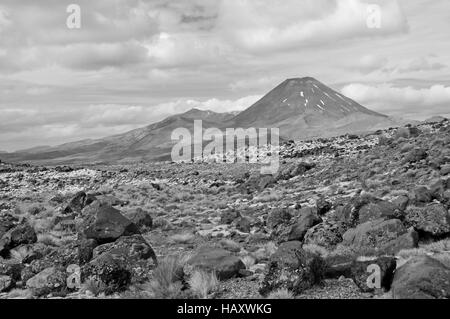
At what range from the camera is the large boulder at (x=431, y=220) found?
13.6 m

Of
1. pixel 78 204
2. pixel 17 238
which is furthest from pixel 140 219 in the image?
pixel 78 204

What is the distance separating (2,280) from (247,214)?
16478mm

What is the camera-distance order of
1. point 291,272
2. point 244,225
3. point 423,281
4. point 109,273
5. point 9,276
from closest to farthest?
point 423,281, point 291,272, point 109,273, point 9,276, point 244,225

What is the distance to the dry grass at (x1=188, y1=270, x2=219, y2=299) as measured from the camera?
10.1 metres

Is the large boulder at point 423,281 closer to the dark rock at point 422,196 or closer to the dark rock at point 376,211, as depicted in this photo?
the dark rock at point 376,211

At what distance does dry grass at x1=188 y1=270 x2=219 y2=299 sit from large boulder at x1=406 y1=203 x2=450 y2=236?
6.87 m

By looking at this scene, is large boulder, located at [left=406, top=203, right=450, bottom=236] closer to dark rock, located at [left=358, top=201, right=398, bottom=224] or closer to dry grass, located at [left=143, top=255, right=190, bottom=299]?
dark rock, located at [left=358, top=201, right=398, bottom=224]

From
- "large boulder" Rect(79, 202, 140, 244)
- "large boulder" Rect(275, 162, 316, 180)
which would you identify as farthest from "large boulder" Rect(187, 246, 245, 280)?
"large boulder" Rect(275, 162, 316, 180)

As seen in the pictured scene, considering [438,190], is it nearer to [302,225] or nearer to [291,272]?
[302,225]

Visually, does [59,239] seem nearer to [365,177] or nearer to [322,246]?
[322,246]

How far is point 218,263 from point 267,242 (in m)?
6.40

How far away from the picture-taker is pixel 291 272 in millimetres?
10102

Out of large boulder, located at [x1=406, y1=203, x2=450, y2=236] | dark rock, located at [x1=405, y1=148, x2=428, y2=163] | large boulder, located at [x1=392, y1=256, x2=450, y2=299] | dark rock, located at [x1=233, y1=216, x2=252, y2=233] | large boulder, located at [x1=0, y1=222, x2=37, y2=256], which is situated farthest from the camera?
dark rock, located at [x1=405, y1=148, x2=428, y2=163]

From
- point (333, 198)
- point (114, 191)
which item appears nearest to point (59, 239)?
point (333, 198)
